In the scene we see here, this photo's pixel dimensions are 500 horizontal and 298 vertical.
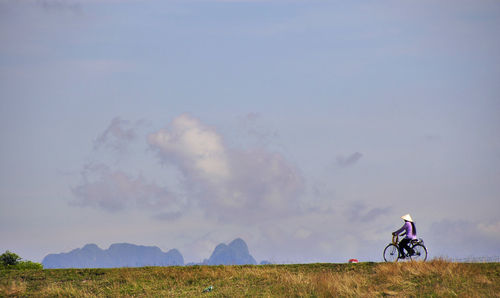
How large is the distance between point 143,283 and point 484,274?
15.7 metres

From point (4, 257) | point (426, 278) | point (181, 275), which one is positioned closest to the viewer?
point (426, 278)

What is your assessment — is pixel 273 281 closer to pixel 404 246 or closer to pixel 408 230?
pixel 404 246

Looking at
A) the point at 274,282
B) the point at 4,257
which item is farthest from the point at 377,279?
the point at 4,257

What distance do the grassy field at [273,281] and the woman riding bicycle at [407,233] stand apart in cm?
138

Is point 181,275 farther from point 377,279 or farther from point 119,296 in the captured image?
point 377,279

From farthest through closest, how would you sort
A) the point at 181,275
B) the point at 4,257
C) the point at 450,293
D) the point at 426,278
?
the point at 4,257
the point at 181,275
the point at 426,278
the point at 450,293

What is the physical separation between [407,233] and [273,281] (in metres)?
7.20

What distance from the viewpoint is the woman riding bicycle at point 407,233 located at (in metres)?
33.5

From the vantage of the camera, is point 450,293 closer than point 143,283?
Yes

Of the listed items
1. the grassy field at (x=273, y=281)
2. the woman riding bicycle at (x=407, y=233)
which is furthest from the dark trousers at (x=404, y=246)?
the grassy field at (x=273, y=281)

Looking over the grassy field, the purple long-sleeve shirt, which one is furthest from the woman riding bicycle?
the grassy field

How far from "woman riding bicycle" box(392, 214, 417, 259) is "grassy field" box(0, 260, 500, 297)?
1.38 m

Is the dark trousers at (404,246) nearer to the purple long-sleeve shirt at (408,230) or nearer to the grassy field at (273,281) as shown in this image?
the purple long-sleeve shirt at (408,230)

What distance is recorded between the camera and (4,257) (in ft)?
160
